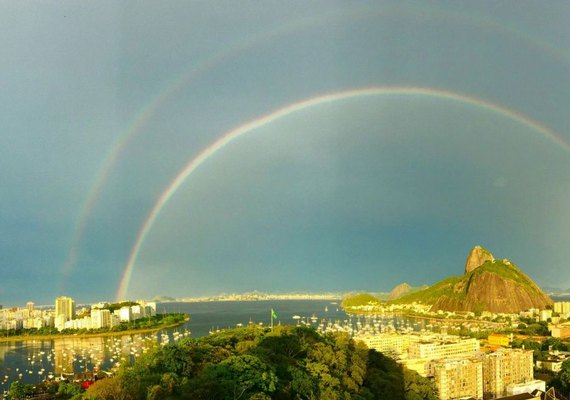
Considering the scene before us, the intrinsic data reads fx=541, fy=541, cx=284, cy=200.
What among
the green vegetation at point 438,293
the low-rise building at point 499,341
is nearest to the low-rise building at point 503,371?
the low-rise building at point 499,341

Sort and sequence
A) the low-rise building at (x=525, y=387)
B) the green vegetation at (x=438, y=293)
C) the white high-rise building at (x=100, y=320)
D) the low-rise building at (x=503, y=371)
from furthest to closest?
the green vegetation at (x=438, y=293), the white high-rise building at (x=100, y=320), the low-rise building at (x=503, y=371), the low-rise building at (x=525, y=387)

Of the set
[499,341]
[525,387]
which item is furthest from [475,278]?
[525,387]

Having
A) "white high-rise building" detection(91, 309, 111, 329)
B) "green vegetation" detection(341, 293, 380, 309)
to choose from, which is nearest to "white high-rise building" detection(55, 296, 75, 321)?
"white high-rise building" detection(91, 309, 111, 329)

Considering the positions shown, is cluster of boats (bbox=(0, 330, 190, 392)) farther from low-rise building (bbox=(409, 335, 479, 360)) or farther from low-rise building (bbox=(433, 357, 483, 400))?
low-rise building (bbox=(409, 335, 479, 360))

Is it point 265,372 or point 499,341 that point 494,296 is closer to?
point 499,341

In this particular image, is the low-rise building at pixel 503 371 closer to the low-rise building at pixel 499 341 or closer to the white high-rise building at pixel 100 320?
the low-rise building at pixel 499 341

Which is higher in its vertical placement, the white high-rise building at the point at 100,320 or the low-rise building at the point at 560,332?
the low-rise building at the point at 560,332

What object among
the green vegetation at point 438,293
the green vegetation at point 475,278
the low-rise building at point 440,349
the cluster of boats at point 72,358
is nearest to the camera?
the low-rise building at point 440,349
